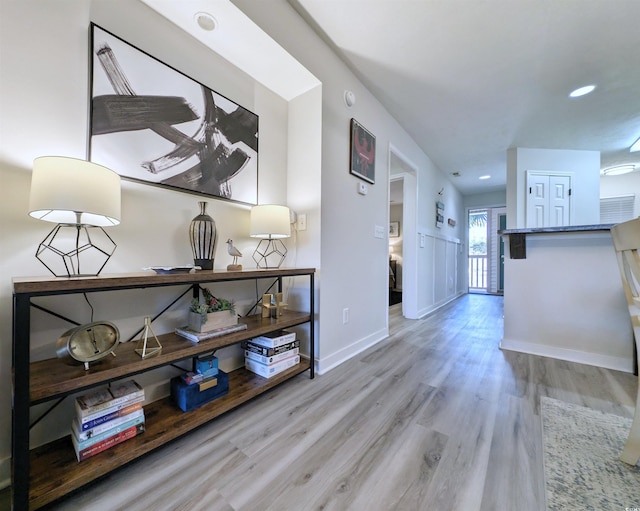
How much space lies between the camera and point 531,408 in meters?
1.43

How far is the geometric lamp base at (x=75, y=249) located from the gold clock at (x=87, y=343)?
22cm

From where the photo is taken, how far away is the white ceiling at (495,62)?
1.63 m

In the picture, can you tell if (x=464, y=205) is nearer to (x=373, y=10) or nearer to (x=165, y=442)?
(x=373, y=10)

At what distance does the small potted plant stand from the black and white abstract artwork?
643mm

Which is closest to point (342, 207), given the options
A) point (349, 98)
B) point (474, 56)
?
point (349, 98)

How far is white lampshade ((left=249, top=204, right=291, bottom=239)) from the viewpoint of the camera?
5.30ft

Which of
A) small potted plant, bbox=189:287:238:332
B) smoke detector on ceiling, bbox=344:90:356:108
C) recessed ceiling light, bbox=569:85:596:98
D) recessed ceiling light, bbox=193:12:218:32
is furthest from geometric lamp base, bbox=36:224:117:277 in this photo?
recessed ceiling light, bbox=569:85:596:98

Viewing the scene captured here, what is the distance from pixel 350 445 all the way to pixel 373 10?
2.45 m

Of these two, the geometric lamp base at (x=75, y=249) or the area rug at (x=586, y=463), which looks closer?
the area rug at (x=586, y=463)

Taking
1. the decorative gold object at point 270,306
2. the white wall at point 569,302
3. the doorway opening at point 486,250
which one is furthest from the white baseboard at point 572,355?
the doorway opening at point 486,250

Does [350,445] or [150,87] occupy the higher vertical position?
[150,87]

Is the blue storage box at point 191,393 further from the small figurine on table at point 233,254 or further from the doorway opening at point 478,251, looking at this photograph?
the doorway opening at point 478,251

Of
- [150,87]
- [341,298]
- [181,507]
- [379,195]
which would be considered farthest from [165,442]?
[379,195]

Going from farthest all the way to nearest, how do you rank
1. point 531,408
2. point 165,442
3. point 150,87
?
1. point 531,408
2. point 150,87
3. point 165,442
